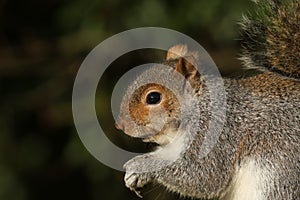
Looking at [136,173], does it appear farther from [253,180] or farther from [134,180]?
[253,180]

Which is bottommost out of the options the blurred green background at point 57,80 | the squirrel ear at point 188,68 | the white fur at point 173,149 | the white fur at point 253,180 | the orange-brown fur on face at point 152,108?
the blurred green background at point 57,80

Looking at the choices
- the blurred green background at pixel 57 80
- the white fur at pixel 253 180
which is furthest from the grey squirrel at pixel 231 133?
the blurred green background at pixel 57 80

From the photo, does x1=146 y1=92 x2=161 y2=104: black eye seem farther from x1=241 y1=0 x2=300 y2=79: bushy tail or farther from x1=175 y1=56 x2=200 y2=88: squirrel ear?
x1=241 y1=0 x2=300 y2=79: bushy tail

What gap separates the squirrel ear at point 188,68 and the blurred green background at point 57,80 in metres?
1.41

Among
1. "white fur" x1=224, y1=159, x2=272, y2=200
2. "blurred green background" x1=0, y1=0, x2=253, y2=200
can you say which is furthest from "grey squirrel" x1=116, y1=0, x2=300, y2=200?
"blurred green background" x1=0, y1=0, x2=253, y2=200

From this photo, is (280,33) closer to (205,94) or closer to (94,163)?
(205,94)

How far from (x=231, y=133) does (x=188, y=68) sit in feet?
0.61

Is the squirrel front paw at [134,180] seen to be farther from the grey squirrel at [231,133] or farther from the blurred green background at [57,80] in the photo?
the blurred green background at [57,80]

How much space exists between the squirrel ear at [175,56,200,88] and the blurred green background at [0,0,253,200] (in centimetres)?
141

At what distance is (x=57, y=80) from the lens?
362 centimetres

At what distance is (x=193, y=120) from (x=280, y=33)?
1.09 ft

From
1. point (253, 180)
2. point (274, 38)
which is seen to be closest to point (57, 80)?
point (274, 38)

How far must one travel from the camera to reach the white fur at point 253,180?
1.82 meters

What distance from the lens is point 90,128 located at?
3.11 m
